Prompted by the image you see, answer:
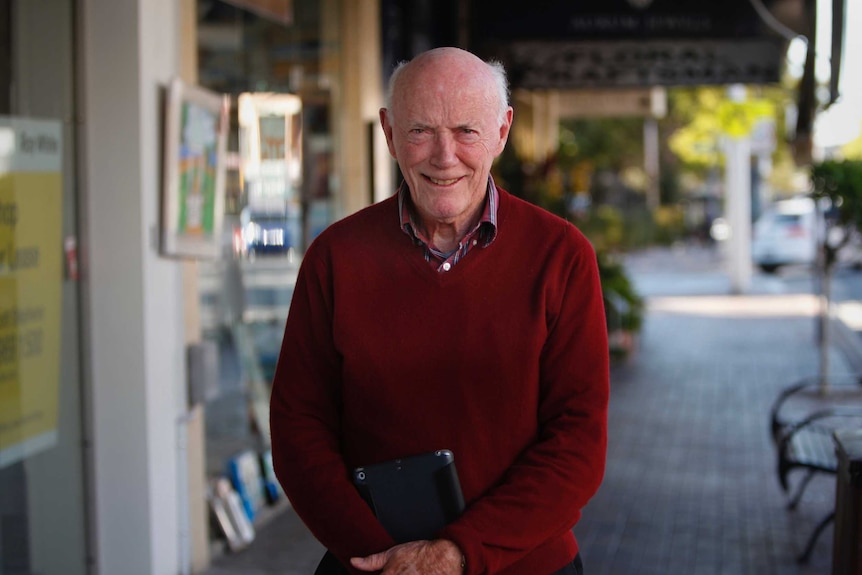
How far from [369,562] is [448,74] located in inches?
38.5

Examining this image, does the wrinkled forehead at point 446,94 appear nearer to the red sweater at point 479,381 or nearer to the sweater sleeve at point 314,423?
the red sweater at point 479,381

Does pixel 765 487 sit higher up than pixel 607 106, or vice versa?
pixel 607 106

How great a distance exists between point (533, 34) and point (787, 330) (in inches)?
355

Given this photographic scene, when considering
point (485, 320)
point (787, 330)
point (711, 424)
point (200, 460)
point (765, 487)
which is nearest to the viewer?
point (485, 320)

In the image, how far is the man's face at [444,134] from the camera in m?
2.30

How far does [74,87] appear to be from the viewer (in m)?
4.67

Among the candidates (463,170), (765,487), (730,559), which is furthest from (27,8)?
(765,487)

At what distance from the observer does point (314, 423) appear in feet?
8.05

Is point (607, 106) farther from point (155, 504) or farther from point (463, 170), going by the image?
point (463, 170)

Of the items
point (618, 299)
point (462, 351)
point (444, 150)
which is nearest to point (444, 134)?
point (444, 150)

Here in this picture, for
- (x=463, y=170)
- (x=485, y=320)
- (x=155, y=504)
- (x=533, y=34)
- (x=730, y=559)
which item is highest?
(x=533, y=34)

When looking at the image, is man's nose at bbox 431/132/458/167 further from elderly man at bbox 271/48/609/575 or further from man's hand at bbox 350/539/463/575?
man's hand at bbox 350/539/463/575

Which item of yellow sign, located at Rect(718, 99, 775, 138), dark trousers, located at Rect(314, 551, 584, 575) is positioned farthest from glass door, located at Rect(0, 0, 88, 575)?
yellow sign, located at Rect(718, 99, 775, 138)

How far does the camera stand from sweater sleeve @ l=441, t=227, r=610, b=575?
2293 millimetres
